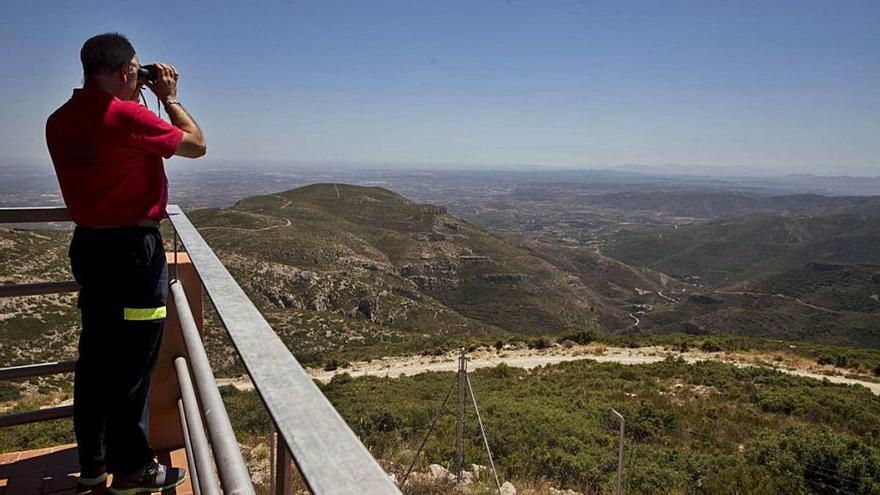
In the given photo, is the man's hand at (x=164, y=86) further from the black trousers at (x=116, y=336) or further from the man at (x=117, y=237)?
the black trousers at (x=116, y=336)

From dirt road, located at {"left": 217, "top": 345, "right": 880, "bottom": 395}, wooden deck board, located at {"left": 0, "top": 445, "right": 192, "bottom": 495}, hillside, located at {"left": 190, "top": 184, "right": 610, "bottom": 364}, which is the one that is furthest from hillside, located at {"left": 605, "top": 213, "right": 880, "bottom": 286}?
wooden deck board, located at {"left": 0, "top": 445, "right": 192, "bottom": 495}

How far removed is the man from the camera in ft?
6.30

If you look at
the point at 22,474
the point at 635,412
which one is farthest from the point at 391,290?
the point at 22,474

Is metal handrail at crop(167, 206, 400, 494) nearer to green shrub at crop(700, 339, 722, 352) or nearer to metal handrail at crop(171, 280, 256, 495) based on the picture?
metal handrail at crop(171, 280, 256, 495)

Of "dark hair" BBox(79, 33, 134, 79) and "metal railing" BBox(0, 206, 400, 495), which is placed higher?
"dark hair" BBox(79, 33, 134, 79)

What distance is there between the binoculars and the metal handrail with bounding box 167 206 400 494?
1318 millimetres

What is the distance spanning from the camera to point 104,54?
2.00m

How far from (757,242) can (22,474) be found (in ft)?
695

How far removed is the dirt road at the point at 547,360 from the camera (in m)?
20.8

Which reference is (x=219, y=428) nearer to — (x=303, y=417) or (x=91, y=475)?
(x=303, y=417)

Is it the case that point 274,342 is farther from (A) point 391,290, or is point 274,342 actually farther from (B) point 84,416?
(A) point 391,290

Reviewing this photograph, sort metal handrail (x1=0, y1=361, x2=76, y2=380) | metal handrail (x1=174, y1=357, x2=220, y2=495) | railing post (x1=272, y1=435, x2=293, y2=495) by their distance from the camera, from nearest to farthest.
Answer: railing post (x1=272, y1=435, x2=293, y2=495) < metal handrail (x1=174, y1=357, x2=220, y2=495) < metal handrail (x1=0, y1=361, x2=76, y2=380)

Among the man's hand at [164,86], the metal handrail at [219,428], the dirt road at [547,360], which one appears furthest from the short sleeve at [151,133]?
the dirt road at [547,360]

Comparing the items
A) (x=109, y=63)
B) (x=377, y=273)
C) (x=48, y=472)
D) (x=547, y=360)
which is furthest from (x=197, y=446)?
(x=377, y=273)
